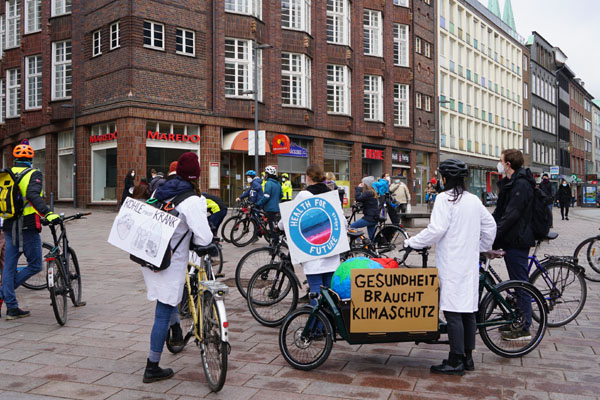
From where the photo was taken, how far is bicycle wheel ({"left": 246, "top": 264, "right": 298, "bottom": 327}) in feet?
21.0

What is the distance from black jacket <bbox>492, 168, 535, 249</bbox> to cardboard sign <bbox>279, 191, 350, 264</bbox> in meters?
1.53

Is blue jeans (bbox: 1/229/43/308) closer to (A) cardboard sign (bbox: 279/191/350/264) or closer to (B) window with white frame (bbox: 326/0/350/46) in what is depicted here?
(A) cardboard sign (bbox: 279/191/350/264)

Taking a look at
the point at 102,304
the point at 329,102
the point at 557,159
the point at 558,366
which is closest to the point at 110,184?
the point at 329,102

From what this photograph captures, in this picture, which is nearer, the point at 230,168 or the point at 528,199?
the point at 528,199

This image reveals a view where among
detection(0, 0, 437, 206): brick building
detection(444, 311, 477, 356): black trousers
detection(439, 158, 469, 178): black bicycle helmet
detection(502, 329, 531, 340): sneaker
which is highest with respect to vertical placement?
detection(0, 0, 437, 206): brick building

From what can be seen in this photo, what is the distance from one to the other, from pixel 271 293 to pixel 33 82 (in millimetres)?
27111

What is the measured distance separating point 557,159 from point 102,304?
77180 millimetres

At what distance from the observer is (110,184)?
80.8ft

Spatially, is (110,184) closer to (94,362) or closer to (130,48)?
(130,48)

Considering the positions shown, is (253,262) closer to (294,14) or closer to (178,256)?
(178,256)

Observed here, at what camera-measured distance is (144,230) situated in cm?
443

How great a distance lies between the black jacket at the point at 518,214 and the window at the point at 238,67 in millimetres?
21682

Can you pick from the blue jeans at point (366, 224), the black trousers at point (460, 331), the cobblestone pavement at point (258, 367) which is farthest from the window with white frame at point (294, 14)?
the black trousers at point (460, 331)

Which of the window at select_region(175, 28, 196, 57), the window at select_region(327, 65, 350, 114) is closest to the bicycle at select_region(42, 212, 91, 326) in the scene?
the window at select_region(175, 28, 196, 57)
